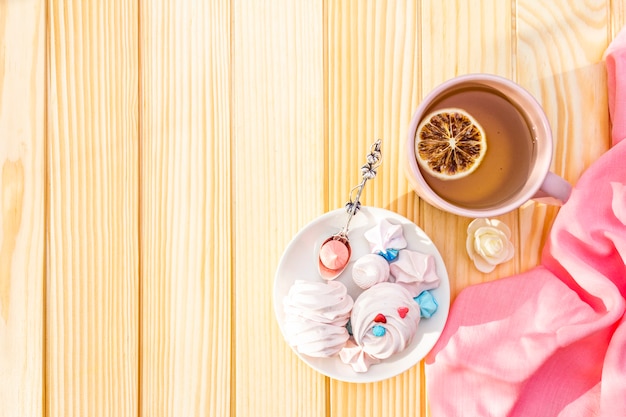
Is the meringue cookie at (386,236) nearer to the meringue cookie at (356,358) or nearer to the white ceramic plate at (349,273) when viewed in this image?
the white ceramic plate at (349,273)

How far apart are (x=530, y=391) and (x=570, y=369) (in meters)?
0.05

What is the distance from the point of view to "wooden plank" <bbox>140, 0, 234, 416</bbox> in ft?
2.02

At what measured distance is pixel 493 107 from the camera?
0.54 m

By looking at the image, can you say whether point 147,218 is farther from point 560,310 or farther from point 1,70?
point 560,310

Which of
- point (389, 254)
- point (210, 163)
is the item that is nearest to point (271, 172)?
point (210, 163)

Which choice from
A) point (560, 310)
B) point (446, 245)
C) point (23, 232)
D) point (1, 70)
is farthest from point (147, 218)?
point (560, 310)

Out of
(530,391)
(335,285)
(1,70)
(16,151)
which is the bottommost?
(530,391)

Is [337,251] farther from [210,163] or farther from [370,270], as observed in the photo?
[210,163]

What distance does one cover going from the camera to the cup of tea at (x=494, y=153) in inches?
19.7

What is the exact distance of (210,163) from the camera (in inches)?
24.6

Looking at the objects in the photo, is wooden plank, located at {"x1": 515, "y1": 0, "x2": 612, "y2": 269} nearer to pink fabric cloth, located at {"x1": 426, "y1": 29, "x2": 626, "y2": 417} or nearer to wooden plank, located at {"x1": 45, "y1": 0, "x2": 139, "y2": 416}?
pink fabric cloth, located at {"x1": 426, "y1": 29, "x2": 626, "y2": 417}

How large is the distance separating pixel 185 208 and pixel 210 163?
0.06 m

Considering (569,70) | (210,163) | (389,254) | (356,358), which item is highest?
(569,70)

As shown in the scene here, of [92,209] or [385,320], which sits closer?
[385,320]
